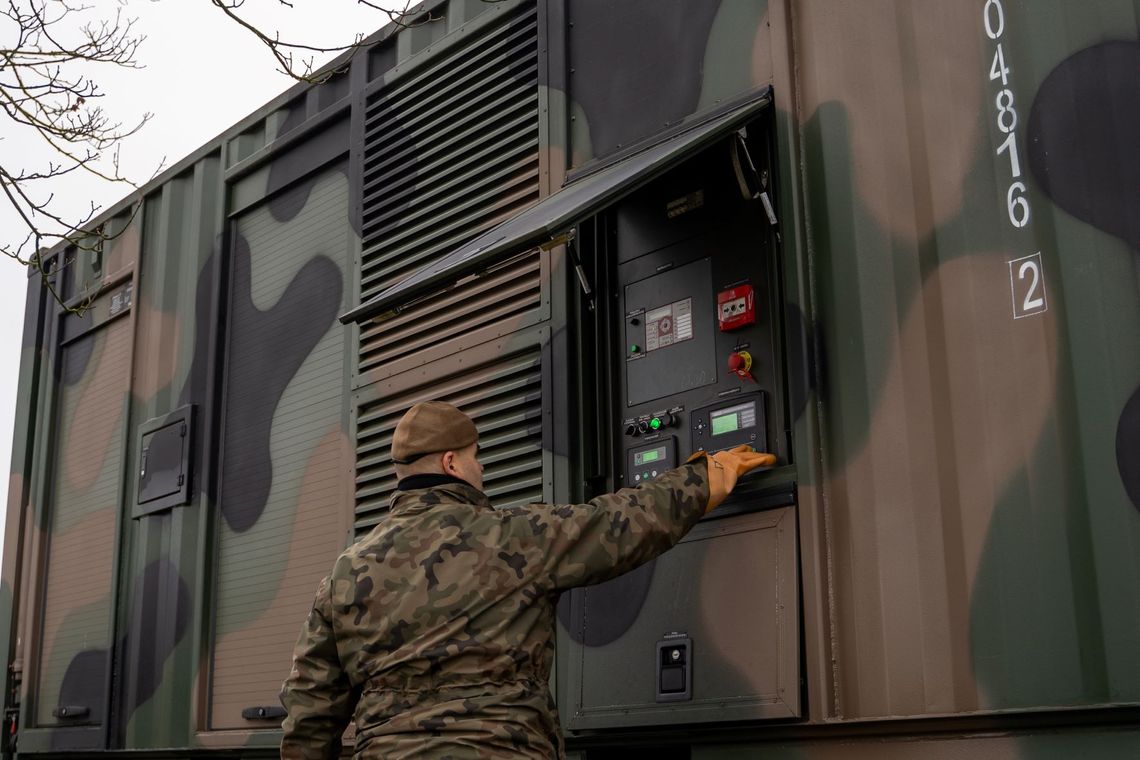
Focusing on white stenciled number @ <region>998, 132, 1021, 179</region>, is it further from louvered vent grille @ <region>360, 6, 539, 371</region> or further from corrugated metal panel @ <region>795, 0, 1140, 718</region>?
louvered vent grille @ <region>360, 6, 539, 371</region>

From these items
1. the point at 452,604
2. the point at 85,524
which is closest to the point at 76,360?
the point at 85,524

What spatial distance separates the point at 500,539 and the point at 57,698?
4350mm

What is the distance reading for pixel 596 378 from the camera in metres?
4.11

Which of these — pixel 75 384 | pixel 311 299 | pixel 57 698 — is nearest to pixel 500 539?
pixel 311 299

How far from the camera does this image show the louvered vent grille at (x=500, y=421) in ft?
14.0

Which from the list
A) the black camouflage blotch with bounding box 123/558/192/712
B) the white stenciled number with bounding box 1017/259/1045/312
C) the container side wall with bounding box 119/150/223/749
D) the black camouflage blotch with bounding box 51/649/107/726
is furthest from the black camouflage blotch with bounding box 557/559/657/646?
the black camouflage blotch with bounding box 51/649/107/726

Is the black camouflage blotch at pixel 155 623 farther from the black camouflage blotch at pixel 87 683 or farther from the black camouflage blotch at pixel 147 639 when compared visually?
the black camouflage blotch at pixel 87 683

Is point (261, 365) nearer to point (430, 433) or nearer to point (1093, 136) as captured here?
point (430, 433)

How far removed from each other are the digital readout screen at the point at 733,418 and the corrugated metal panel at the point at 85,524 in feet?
12.4

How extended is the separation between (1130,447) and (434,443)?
1606mm

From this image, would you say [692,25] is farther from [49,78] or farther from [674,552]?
[49,78]

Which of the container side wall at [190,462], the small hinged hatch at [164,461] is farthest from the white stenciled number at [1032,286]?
the small hinged hatch at [164,461]

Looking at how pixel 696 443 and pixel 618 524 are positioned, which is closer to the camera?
pixel 618 524

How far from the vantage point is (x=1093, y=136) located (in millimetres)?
2990
